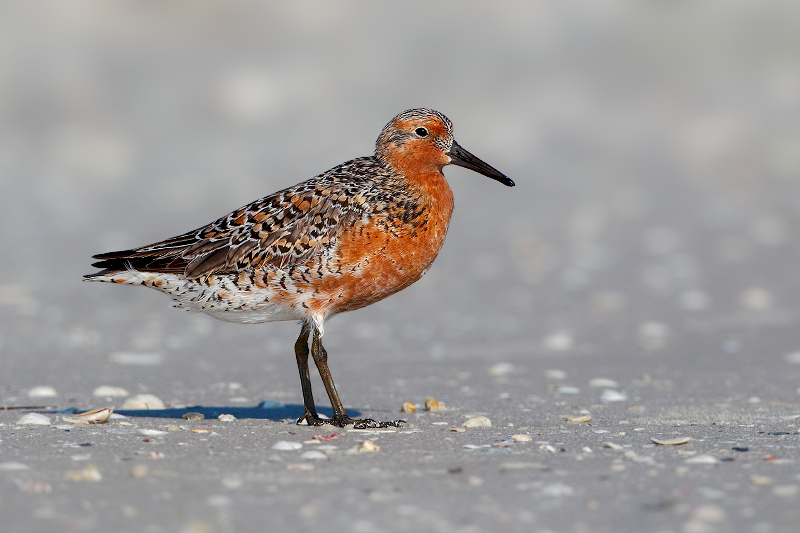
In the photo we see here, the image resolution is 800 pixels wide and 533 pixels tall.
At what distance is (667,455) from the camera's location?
5.74 m

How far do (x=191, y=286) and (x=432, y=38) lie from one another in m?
20.8

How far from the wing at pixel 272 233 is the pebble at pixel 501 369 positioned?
8.13ft

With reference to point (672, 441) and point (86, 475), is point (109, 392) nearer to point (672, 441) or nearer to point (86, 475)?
point (86, 475)

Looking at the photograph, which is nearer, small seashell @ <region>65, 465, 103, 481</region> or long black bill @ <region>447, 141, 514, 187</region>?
small seashell @ <region>65, 465, 103, 481</region>

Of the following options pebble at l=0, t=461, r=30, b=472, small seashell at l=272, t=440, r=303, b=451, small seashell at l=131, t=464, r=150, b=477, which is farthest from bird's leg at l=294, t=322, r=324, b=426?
pebble at l=0, t=461, r=30, b=472

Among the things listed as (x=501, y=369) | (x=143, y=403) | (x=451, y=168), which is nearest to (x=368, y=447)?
(x=143, y=403)

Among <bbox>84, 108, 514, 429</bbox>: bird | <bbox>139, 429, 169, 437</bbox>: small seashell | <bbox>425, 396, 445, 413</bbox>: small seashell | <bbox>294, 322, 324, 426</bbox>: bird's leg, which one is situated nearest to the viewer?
<bbox>139, 429, 169, 437</bbox>: small seashell

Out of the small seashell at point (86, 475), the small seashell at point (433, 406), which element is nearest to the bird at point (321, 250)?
the small seashell at point (433, 406)

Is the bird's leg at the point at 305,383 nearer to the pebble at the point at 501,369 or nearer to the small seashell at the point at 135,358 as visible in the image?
the pebble at the point at 501,369

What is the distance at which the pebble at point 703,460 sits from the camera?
5.52 meters

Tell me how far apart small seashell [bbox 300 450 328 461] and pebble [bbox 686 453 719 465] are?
1987mm

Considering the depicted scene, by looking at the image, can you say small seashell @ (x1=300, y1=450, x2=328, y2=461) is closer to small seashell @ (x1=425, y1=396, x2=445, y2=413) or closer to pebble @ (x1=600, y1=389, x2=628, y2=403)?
small seashell @ (x1=425, y1=396, x2=445, y2=413)

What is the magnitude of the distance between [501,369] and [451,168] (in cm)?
1169

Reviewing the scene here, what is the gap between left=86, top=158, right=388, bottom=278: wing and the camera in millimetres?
7066
